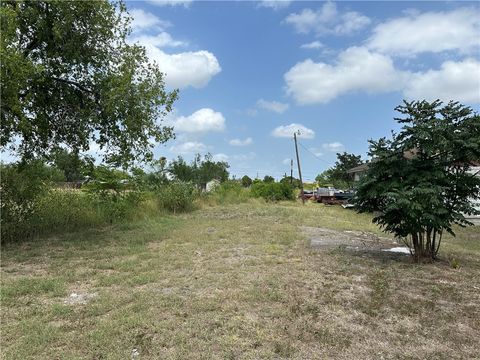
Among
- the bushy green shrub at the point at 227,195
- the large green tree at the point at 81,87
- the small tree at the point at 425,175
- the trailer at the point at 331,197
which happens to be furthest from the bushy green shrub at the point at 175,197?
the trailer at the point at 331,197

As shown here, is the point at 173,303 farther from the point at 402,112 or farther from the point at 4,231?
the point at 4,231

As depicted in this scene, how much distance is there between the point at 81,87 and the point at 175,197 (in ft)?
25.3

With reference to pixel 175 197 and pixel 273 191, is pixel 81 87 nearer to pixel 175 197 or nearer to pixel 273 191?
pixel 175 197

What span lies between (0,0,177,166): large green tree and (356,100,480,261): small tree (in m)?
5.03

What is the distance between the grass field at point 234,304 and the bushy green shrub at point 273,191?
1964cm

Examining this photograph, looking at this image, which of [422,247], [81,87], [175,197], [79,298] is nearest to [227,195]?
[175,197]

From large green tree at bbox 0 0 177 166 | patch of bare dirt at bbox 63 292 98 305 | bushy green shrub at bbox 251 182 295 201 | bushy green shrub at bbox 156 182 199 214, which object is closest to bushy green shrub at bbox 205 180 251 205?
bushy green shrub at bbox 251 182 295 201

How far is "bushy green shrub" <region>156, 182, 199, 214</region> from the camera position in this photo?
1570cm

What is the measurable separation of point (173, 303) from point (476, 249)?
7622 mm

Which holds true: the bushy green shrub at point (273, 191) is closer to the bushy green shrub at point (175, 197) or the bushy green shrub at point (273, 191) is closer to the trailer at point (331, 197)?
the trailer at point (331, 197)

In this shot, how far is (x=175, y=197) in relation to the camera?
626 inches

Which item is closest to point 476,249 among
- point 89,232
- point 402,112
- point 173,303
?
point 402,112

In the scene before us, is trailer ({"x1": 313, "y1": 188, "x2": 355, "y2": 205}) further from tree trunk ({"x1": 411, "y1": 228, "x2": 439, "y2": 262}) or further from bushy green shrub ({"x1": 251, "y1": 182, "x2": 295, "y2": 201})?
tree trunk ({"x1": 411, "y1": 228, "x2": 439, "y2": 262})

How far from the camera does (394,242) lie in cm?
913
